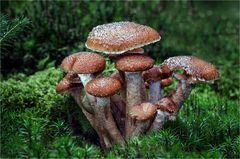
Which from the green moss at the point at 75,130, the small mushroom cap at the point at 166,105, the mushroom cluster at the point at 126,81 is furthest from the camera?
the small mushroom cap at the point at 166,105

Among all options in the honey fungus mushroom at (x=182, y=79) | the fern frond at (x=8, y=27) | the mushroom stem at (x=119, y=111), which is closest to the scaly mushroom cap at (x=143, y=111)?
the honey fungus mushroom at (x=182, y=79)

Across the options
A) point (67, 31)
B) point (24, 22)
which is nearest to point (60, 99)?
point (24, 22)

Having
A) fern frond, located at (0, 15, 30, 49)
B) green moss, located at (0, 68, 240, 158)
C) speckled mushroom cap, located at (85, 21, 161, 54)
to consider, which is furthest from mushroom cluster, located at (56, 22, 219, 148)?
fern frond, located at (0, 15, 30, 49)

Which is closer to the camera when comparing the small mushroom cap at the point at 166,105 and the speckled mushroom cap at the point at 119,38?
the speckled mushroom cap at the point at 119,38

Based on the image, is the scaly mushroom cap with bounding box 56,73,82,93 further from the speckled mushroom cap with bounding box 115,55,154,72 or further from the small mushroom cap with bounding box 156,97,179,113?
the small mushroom cap with bounding box 156,97,179,113

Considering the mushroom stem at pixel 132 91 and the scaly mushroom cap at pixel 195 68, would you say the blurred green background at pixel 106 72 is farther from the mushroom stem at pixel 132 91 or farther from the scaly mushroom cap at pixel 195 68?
the scaly mushroom cap at pixel 195 68

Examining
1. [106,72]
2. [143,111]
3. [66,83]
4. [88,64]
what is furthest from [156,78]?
[106,72]

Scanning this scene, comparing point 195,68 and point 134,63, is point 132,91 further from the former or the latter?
point 195,68
